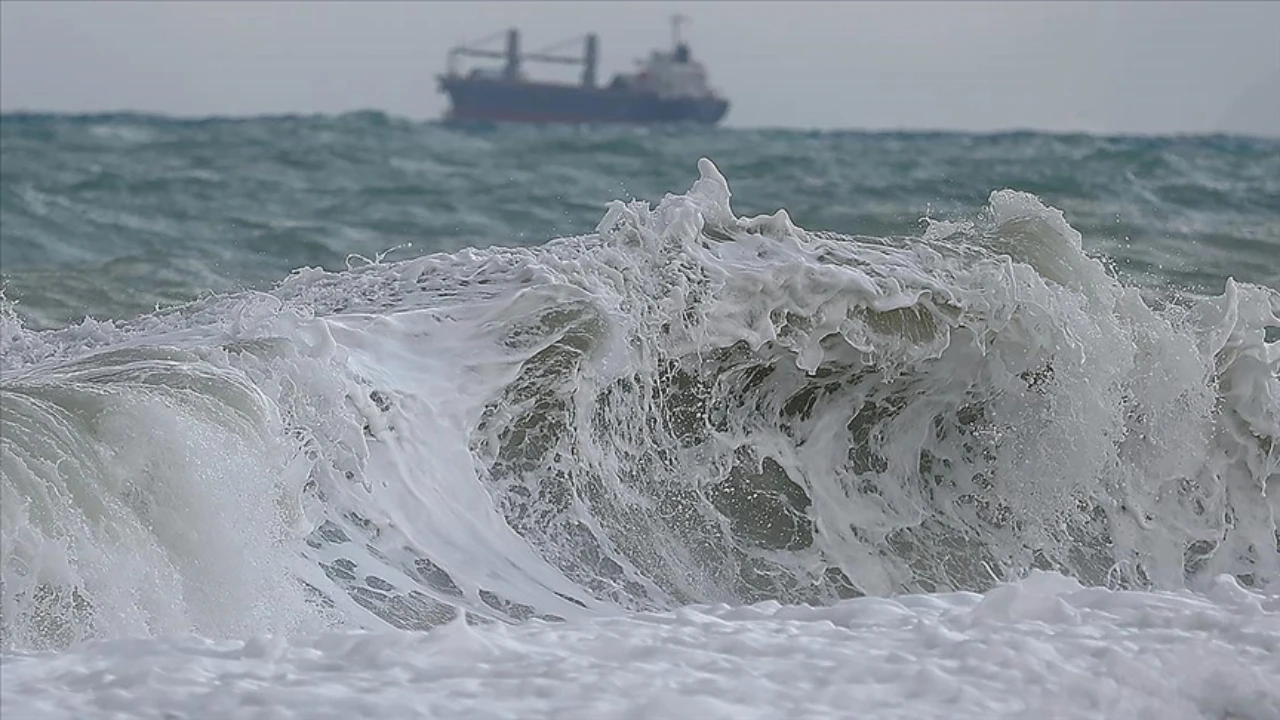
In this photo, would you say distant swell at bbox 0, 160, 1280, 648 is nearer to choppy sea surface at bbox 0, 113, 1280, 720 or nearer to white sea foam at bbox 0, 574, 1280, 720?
choppy sea surface at bbox 0, 113, 1280, 720

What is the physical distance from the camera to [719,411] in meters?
4.13

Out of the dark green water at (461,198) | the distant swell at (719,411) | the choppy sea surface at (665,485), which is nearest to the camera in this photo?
the choppy sea surface at (665,485)

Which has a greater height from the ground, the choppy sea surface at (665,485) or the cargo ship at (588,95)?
the cargo ship at (588,95)

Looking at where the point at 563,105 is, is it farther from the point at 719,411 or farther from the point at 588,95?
the point at 719,411

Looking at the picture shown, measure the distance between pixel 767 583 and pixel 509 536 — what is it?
66 centimetres

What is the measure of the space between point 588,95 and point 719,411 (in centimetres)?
2795

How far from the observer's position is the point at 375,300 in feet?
13.5

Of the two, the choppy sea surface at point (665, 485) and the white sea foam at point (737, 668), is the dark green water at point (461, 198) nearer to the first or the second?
the choppy sea surface at point (665, 485)

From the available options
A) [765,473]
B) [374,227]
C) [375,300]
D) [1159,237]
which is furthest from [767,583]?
[374,227]

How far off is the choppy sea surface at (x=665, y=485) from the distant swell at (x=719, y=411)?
0.01 m

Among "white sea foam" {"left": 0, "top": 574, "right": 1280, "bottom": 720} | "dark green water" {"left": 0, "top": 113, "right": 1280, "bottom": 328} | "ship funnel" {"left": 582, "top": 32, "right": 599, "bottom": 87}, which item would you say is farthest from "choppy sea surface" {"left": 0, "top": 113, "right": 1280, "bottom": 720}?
"ship funnel" {"left": 582, "top": 32, "right": 599, "bottom": 87}

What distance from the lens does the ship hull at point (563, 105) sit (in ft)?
101

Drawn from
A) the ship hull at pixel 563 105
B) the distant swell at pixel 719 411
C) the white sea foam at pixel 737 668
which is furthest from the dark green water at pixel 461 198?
the ship hull at pixel 563 105

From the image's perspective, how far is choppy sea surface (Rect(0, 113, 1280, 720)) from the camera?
2348 millimetres
